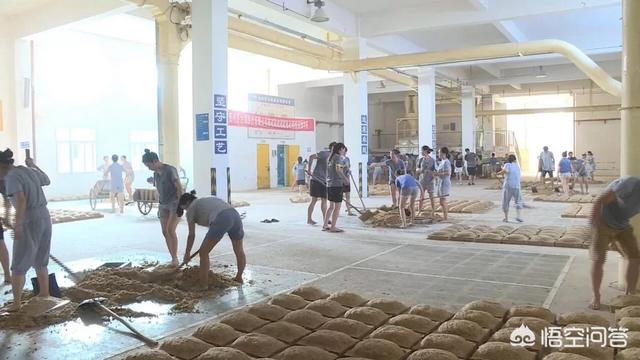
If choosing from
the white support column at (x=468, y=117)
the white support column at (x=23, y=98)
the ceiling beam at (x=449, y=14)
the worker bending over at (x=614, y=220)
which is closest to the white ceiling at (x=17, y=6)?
the white support column at (x=23, y=98)

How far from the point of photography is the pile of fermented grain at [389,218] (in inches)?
428

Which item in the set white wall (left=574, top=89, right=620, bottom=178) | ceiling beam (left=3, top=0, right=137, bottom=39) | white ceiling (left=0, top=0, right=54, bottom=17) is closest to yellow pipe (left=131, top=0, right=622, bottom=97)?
ceiling beam (left=3, top=0, right=137, bottom=39)

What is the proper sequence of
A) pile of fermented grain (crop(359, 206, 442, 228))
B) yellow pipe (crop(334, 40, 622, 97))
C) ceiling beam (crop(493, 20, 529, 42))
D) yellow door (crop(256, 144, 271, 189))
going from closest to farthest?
pile of fermented grain (crop(359, 206, 442, 228)), yellow pipe (crop(334, 40, 622, 97)), ceiling beam (crop(493, 20, 529, 42)), yellow door (crop(256, 144, 271, 189))

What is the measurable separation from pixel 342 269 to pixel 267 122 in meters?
18.6

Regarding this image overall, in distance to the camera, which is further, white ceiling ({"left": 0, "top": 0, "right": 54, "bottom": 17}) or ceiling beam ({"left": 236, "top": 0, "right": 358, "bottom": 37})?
white ceiling ({"left": 0, "top": 0, "right": 54, "bottom": 17})

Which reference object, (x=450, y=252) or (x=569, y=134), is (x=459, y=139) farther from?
(x=450, y=252)

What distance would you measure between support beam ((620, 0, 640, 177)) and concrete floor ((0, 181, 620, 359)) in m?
1.41

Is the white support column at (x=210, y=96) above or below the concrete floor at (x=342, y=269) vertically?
above

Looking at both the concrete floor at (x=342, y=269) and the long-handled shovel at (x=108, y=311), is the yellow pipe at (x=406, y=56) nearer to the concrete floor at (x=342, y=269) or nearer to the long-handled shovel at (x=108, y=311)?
the concrete floor at (x=342, y=269)

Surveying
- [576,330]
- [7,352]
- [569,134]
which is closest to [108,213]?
[7,352]

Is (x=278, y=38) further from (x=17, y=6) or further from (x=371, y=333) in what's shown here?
(x=371, y=333)

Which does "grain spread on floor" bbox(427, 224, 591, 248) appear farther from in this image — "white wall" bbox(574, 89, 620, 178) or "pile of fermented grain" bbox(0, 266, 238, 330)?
"white wall" bbox(574, 89, 620, 178)

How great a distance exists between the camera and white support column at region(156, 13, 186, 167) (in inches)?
502

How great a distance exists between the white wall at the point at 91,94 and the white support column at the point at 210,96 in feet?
30.1
